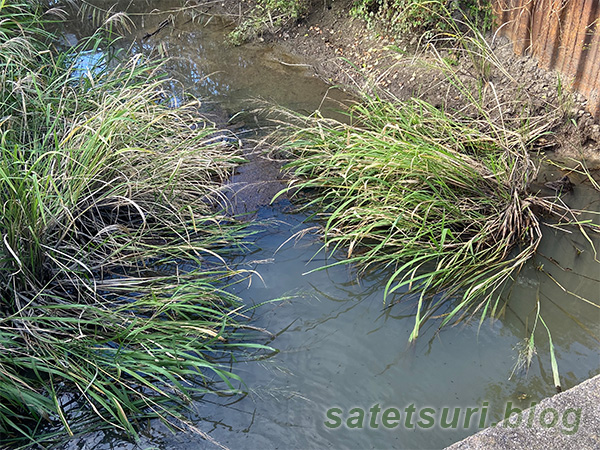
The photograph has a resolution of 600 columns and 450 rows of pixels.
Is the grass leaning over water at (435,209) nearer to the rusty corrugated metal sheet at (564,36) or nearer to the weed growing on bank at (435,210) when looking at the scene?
the weed growing on bank at (435,210)

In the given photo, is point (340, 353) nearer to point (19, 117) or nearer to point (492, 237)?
point (492, 237)

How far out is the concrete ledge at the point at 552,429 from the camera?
206cm

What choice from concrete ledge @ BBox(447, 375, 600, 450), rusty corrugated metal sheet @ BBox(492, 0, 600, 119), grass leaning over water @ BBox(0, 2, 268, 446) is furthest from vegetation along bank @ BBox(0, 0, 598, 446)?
concrete ledge @ BBox(447, 375, 600, 450)

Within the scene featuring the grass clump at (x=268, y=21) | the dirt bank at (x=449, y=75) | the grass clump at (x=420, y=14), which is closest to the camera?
the dirt bank at (x=449, y=75)

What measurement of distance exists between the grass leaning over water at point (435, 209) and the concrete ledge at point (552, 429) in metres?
0.76

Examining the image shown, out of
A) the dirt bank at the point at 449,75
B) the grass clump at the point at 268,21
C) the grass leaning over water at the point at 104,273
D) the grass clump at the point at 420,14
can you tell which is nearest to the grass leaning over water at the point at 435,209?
the dirt bank at the point at 449,75

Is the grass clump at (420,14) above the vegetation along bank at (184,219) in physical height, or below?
above

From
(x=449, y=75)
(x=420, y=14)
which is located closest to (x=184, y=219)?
(x=449, y=75)

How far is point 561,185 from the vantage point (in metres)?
3.72

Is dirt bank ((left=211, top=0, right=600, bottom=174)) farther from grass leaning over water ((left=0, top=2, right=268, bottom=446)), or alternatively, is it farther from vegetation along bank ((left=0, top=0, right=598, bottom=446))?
grass leaning over water ((left=0, top=2, right=268, bottom=446))

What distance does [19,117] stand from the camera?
134 inches

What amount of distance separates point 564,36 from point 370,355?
275 centimetres

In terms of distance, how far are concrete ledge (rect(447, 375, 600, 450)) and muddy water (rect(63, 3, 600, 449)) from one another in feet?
1.02

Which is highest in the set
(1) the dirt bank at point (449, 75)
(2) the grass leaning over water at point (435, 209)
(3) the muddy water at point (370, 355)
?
(1) the dirt bank at point (449, 75)
